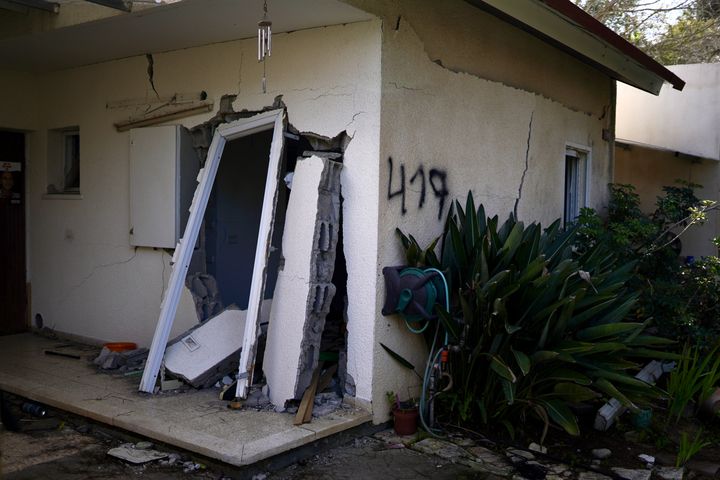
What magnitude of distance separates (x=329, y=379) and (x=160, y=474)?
4.90ft

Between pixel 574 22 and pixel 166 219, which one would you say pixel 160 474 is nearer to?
pixel 166 219

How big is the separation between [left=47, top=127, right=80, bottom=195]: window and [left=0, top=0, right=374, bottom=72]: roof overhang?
2.69 ft

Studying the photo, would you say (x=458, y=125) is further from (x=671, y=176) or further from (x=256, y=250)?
(x=671, y=176)

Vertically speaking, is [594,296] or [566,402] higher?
[594,296]

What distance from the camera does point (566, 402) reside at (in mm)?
5051

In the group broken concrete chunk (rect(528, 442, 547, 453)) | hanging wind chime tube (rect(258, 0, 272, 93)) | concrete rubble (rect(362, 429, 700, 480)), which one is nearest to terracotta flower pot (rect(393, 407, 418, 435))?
concrete rubble (rect(362, 429, 700, 480))

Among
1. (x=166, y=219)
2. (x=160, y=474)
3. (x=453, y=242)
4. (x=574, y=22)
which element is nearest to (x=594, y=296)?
(x=453, y=242)

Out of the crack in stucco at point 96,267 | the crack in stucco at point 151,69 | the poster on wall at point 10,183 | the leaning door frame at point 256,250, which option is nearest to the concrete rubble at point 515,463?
the leaning door frame at point 256,250

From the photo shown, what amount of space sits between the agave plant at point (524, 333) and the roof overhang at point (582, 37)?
5.77 feet

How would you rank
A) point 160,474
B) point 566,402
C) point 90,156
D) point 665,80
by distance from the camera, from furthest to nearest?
point 665,80
point 90,156
point 566,402
point 160,474

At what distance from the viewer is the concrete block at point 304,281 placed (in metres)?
5.12

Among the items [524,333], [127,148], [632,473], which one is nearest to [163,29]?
[127,148]

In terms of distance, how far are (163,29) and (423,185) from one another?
7.98 ft

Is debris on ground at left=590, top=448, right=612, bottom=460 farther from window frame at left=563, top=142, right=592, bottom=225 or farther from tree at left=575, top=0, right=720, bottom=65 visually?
tree at left=575, top=0, right=720, bottom=65
